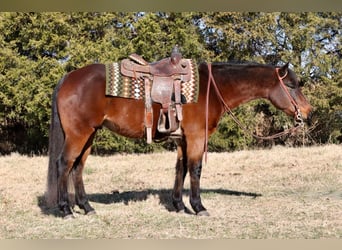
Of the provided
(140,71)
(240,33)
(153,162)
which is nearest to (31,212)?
(140,71)

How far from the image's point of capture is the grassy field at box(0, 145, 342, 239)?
169 inches

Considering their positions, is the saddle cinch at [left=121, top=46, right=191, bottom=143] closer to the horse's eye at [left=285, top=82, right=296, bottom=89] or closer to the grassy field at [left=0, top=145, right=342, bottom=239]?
the grassy field at [left=0, top=145, right=342, bottom=239]

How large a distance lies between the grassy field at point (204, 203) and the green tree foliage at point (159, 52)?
4.28 m

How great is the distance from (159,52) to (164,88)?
962 cm

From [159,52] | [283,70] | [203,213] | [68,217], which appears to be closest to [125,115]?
[68,217]

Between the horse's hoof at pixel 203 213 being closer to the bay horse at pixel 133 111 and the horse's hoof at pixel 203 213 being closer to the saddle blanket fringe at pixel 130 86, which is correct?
the bay horse at pixel 133 111

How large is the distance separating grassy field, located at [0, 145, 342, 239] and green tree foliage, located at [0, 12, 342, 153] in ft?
14.1

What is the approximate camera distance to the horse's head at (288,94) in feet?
16.9

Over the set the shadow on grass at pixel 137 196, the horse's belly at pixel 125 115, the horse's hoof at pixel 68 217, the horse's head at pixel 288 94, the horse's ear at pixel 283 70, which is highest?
the horse's ear at pixel 283 70

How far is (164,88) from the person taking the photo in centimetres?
491

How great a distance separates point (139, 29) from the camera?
47.4 feet

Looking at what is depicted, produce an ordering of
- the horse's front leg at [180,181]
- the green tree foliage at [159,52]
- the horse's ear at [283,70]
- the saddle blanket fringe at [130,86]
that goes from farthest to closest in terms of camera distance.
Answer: the green tree foliage at [159,52] → the horse's front leg at [180,181] → the horse's ear at [283,70] → the saddle blanket fringe at [130,86]

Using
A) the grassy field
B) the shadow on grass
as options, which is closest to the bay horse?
the grassy field

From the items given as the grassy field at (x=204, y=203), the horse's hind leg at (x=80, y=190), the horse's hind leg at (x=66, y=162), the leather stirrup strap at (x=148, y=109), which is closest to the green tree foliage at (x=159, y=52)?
the grassy field at (x=204, y=203)
